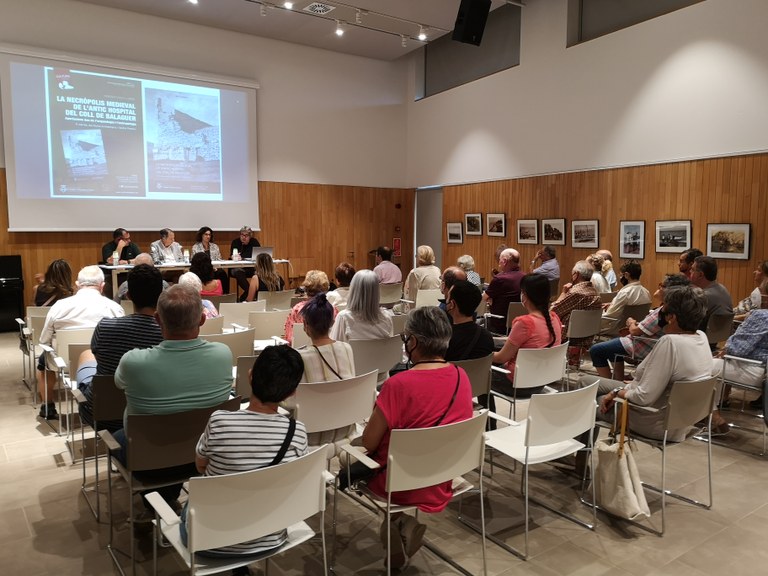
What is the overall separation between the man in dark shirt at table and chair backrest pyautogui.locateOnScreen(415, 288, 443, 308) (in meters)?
4.74

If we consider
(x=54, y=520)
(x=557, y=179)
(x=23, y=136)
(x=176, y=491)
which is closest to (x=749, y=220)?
(x=557, y=179)

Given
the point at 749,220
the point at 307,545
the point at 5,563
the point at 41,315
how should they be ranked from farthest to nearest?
the point at 749,220
the point at 41,315
the point at 307,545
the point at 5,563

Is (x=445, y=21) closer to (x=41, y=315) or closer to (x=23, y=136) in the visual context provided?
(x=23, y=136)

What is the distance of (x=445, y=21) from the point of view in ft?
34.9

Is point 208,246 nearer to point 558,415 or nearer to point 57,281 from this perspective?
point 57,281

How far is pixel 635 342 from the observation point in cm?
453

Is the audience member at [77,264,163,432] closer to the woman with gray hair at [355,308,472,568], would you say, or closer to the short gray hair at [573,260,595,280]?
the woman with gray hair at [355,308,472,568]

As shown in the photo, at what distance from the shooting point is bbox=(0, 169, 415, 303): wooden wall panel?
10336 millimetres

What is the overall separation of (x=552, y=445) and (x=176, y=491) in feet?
7.00

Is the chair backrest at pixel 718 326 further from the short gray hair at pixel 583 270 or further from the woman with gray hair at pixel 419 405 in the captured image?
the woman with gray hair at pixel 419 405

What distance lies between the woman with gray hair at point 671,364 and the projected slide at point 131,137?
939 cm

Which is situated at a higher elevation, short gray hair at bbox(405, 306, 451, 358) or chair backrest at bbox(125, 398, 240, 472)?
short gray hair at bbox(405, 306, 451, 358)

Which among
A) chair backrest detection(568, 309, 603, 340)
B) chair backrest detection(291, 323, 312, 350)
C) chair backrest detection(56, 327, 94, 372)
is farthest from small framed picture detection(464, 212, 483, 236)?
chair backrest detection(56, 327, 94, 372)

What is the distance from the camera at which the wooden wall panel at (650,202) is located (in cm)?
732
